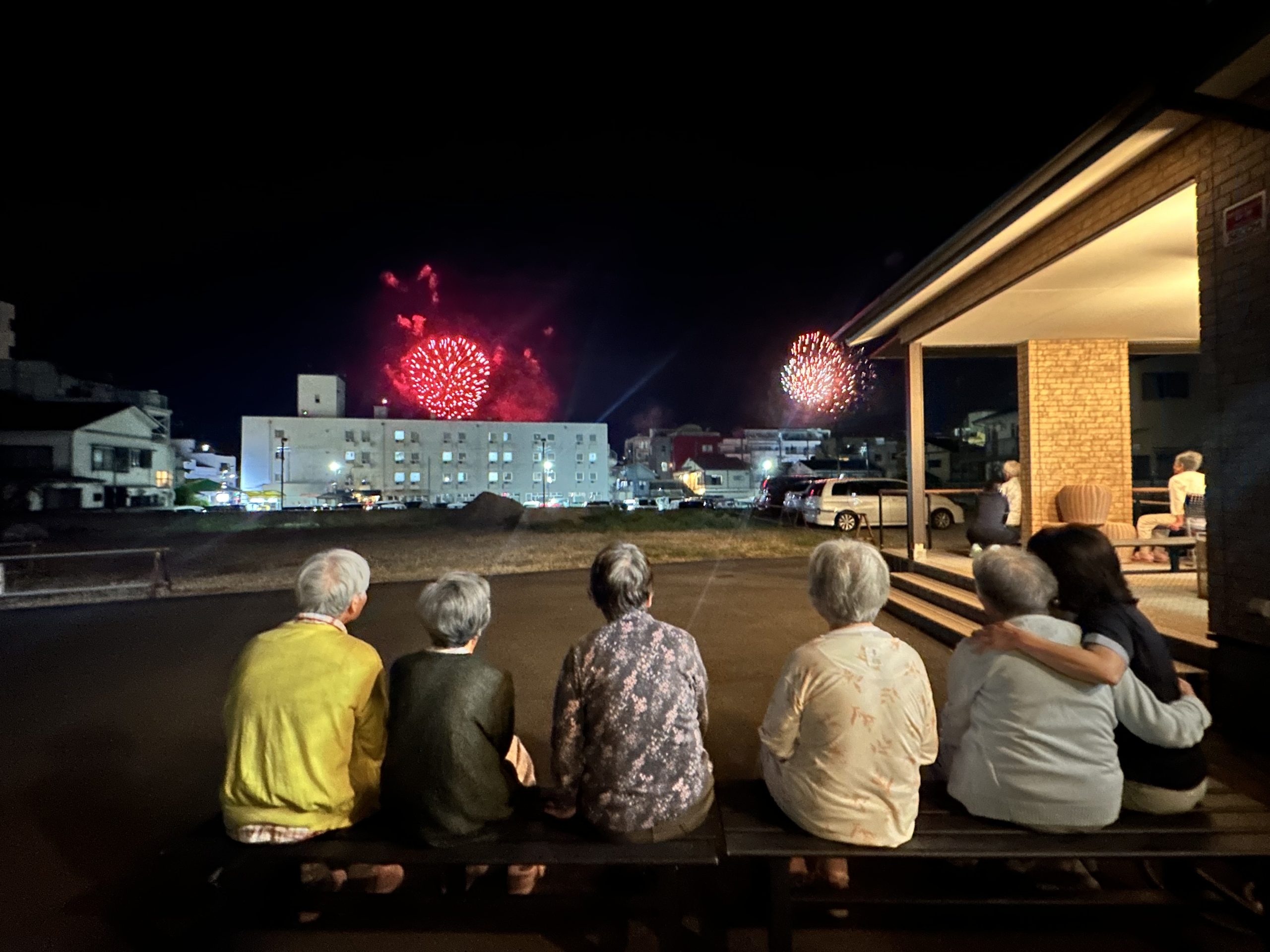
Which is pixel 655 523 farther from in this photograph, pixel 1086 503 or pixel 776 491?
pixel 1086 503

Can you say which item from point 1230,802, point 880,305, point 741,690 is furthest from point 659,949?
point 880,305

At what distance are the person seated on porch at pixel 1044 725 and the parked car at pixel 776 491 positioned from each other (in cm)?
2290

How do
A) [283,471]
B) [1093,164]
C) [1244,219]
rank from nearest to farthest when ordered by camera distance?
[1244,219] < [1093,164] < [283,471]

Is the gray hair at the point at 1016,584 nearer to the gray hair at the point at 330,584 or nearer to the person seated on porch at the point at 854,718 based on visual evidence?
the person seated on porch at the point at 854,718

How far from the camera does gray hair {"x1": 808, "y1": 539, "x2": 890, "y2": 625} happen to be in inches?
98.3

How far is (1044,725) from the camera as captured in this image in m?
2.49

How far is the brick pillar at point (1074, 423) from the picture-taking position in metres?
10.4

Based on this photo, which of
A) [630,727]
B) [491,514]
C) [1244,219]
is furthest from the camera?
[491,514]

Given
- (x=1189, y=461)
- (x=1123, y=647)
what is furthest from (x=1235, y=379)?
(x=1189, y=461)

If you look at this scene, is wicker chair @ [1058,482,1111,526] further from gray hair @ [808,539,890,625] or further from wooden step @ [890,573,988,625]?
gray hair @ [808,539,890,625]

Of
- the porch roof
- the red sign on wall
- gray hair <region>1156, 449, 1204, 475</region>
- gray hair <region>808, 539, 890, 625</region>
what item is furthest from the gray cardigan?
gray hair <region>1156, 449, 1204, 475</region>

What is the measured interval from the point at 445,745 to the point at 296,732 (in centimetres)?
55

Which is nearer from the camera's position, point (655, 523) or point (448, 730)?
point (448, 730)

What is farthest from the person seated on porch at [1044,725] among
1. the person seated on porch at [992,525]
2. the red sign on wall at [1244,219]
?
the person seated on porch at [992,525]
